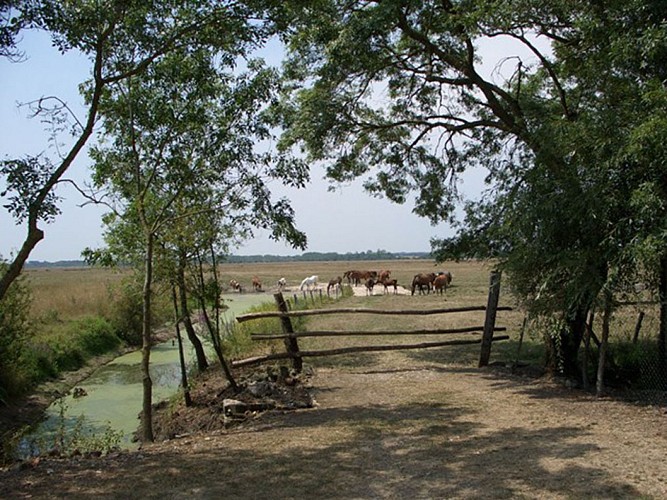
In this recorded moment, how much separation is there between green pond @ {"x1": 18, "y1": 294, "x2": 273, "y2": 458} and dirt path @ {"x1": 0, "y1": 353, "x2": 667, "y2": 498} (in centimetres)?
326

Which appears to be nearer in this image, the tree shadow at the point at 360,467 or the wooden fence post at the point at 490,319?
the tree shadow at the point at 360,467

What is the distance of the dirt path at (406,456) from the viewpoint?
17.5ft

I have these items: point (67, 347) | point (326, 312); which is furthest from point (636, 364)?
point (67, 347)

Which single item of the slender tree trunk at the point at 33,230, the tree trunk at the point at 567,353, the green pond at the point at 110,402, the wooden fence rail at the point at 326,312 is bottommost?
the green pond at the point at 110,402

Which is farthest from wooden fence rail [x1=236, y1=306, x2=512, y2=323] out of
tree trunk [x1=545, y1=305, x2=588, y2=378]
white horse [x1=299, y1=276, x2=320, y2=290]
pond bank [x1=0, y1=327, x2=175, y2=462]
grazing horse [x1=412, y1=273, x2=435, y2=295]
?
white horse [x1=299, y1=276, x2=320, y2=290]

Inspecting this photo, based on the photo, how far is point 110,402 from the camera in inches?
573

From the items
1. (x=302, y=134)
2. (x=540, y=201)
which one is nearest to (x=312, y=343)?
(x=302, y=134)

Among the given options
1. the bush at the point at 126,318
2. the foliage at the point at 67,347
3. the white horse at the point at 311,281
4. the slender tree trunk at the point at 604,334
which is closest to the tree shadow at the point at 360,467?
the slender tree trunk at the point at 604,334

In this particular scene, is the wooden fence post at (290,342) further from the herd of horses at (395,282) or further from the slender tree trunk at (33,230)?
the herd of horses at (395,282)

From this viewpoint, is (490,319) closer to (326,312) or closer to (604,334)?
(604,334)

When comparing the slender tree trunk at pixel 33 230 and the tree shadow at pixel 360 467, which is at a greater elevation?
the slender tree trunk at pixel 33 230

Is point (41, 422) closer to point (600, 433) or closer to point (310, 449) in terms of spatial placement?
point (310, 449)

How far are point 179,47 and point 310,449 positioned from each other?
18.1ft

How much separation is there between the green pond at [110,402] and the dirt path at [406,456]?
3258 mm
